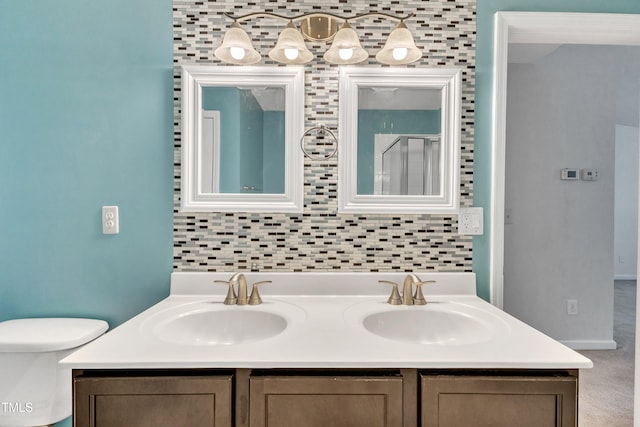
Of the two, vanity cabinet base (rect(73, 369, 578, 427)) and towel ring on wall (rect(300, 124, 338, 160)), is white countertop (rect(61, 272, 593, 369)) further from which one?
towel ring on wall (rect(300, 124, 338, 160))

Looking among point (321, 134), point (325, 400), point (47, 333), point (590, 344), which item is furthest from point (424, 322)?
point (590, 344)

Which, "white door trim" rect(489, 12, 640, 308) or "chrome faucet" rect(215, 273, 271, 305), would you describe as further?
"white door trim" rect(489, 12, 640, 308)

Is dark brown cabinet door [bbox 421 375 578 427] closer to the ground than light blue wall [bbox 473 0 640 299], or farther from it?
closer to the ground

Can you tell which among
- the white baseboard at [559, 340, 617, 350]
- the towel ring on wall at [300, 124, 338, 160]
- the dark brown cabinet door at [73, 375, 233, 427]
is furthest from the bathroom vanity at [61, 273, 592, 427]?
the white baseboard at [559, 340, 617, 350]

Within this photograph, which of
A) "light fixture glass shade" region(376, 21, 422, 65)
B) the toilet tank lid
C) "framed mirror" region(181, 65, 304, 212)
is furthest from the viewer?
"framed mirror" region(181, 65, 304, 212)

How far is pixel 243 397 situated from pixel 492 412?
63 cm

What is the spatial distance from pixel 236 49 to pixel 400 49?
0.63 meters

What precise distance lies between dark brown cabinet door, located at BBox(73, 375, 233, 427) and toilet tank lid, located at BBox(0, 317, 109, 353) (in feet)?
1.54

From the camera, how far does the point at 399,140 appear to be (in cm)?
152

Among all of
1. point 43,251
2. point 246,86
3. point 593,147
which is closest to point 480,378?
point 246,86

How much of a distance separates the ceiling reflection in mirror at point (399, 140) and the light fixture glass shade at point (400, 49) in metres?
0.12

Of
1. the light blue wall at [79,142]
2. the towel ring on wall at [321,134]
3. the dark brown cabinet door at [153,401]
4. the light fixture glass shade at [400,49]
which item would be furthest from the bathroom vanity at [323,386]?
the light fixture glass shade at [400,49]

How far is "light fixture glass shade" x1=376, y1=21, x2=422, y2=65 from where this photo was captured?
4.50 ft

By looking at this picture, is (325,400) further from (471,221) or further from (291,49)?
(291,49)
